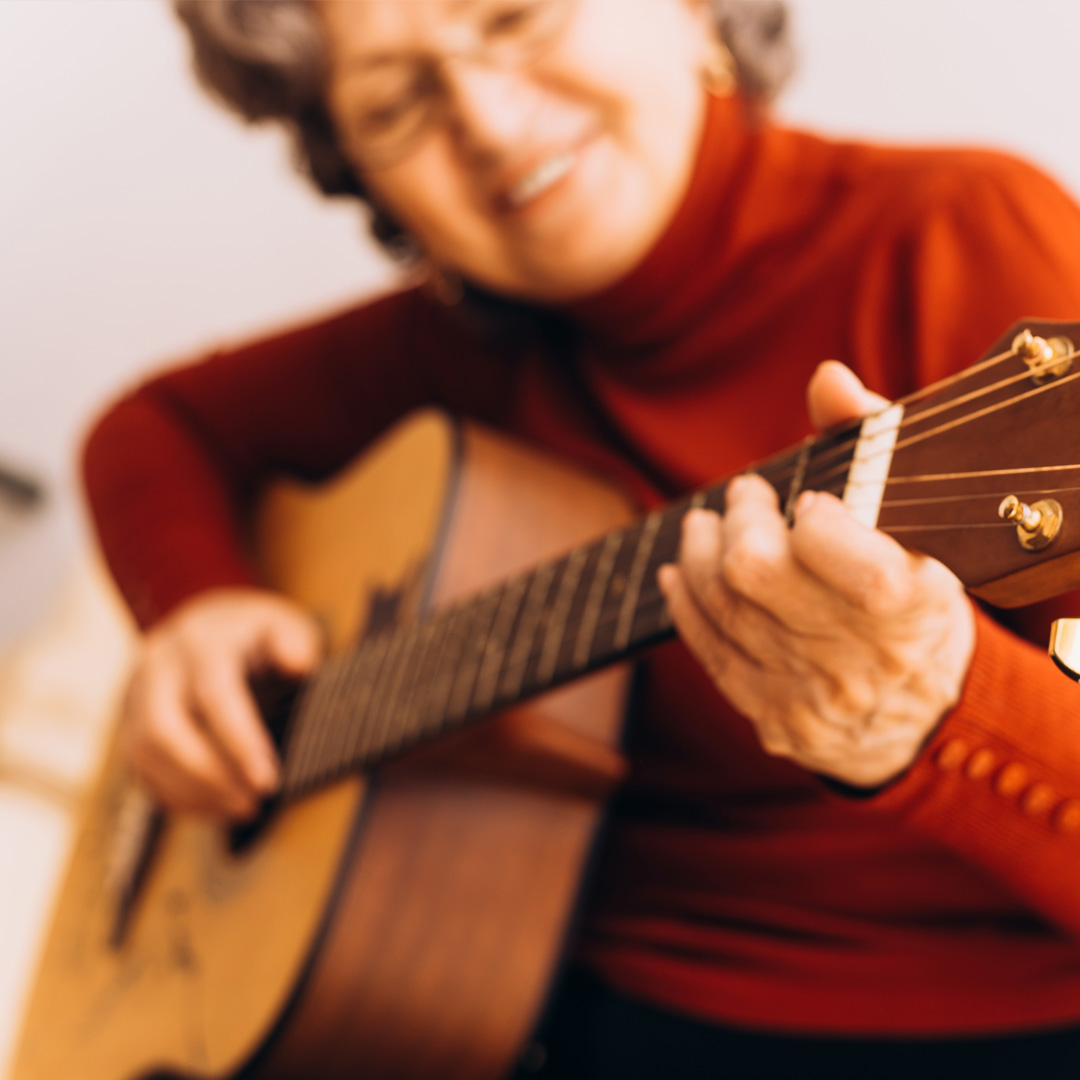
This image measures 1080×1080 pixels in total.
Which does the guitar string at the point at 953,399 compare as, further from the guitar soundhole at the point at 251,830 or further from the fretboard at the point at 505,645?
the guitar soundhole at the point at 251,830

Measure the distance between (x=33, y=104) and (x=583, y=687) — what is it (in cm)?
131

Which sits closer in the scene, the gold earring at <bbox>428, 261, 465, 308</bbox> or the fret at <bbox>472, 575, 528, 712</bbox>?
the fret at <bbox>472, 575, 528, 712</bbox>

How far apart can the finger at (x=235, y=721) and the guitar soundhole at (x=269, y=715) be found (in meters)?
0.01

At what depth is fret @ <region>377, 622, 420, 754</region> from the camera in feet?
2.27

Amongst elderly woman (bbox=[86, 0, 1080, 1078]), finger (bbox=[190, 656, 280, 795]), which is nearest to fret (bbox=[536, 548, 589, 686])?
elderly woman (bbox=[86, 0, 1080, 1078])

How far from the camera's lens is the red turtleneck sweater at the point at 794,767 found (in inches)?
18.7

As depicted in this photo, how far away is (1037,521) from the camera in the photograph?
0.35 meters

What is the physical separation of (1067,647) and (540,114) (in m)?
0.54

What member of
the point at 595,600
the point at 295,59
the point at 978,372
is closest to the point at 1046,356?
the point at 978,372

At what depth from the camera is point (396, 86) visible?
2.49 ft

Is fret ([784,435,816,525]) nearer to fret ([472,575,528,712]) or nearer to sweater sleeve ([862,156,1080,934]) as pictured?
sweater sleeve ([862,156,1080,934])

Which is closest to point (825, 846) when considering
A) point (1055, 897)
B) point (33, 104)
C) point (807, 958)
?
point (807, 958)

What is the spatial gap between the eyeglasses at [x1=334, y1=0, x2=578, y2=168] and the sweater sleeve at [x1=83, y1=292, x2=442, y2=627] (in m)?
0.26

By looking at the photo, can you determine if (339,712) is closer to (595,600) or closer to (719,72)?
(595,600)
